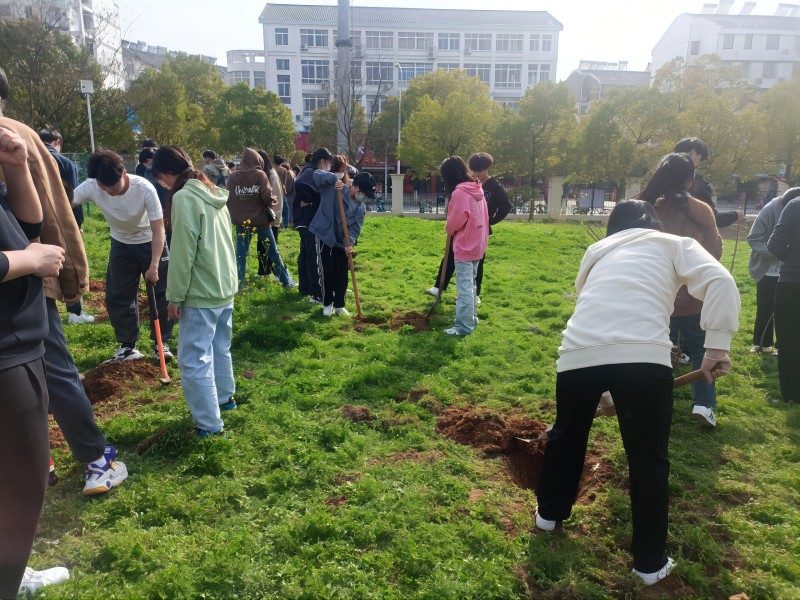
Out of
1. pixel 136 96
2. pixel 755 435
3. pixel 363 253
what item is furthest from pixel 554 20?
pixel 755 435

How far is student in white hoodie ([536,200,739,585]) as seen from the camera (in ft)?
8.98

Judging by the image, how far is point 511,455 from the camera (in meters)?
4.24

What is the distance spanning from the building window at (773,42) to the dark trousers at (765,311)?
64835 mm

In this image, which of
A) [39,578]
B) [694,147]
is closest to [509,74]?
[694,147]

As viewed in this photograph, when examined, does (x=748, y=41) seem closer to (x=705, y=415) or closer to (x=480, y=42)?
(x=480, y=42)

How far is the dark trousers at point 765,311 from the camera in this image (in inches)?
249

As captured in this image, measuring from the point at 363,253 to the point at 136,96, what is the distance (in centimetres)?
2160

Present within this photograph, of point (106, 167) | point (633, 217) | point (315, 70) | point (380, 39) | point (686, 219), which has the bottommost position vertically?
point (686, 219)

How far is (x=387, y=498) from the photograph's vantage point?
3523 mm

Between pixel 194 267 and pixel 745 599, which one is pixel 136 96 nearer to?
pixel 194 267

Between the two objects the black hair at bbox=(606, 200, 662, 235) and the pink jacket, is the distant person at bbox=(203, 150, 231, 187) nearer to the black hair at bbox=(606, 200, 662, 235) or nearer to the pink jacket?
the pink jacket

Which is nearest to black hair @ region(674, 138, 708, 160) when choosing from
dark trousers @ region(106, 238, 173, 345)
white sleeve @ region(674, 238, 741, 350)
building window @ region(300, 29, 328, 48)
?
white sleeve @ region(674, 238, 741, 350)

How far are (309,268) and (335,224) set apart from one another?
0.93 metres

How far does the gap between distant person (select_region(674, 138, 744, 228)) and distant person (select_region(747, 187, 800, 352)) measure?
408 mm
